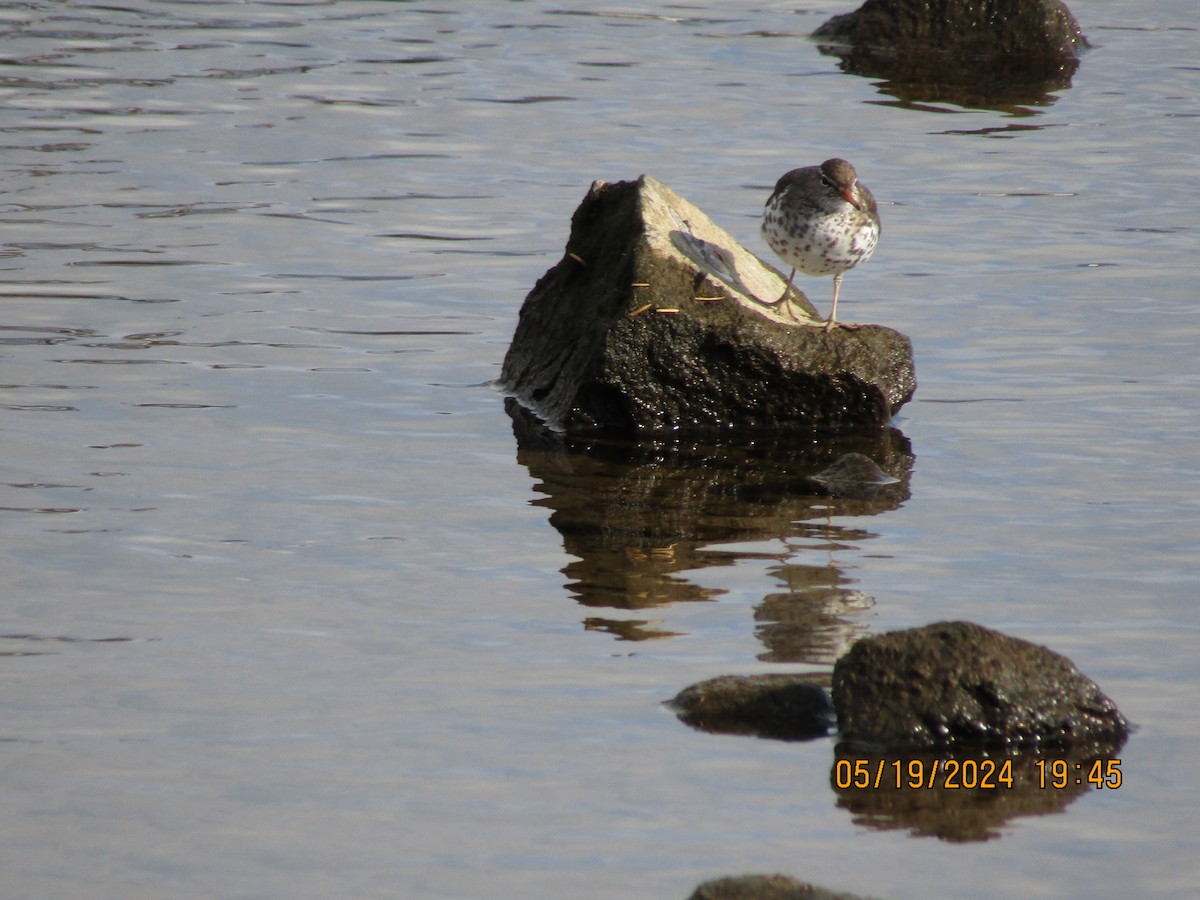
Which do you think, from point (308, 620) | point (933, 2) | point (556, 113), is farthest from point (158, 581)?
point (933, 2)

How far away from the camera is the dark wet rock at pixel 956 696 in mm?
5770

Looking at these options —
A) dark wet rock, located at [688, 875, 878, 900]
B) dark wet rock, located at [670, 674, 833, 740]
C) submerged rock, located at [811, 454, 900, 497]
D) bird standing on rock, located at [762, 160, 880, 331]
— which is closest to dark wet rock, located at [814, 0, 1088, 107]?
bird standing on rock, located at [762, 160, 880, 331]

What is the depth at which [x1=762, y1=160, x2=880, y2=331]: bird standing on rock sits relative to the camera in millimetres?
9688

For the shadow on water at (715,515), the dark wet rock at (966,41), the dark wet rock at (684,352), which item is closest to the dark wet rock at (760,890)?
the shadow on water at (715,515)

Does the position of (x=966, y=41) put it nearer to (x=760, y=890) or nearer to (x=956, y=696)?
(x=956, y=696)

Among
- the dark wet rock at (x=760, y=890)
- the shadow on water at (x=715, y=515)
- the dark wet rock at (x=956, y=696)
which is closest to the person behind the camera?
the dark wet rock at (x=760, y=890)

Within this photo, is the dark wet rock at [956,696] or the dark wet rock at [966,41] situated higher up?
the dark wet rock at [966,41]

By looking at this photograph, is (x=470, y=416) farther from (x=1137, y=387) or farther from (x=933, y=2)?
(x=933, y=2)

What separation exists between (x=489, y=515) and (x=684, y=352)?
6.03ft

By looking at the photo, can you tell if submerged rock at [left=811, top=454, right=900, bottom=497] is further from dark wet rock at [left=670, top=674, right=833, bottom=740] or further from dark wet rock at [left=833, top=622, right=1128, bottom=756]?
dark wet rock at [left=833, top=622, right=1128, bottom=756]

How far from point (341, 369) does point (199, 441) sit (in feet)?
5.37

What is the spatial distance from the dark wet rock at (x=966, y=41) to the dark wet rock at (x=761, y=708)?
52.3ft

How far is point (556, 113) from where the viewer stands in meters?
18.3
